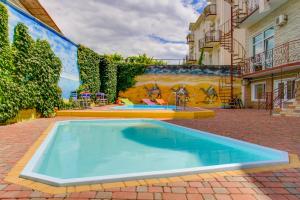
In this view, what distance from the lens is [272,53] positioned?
15523mm

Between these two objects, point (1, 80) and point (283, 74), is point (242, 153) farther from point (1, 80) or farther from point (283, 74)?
point (283, 74)

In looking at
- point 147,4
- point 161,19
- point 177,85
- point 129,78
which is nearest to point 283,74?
point 177,85

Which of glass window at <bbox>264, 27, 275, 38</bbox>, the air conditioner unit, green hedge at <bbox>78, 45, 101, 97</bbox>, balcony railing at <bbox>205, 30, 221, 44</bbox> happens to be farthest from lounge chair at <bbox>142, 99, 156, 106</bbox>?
balcony railing at <bbox>205, 30, 221, 44</bbox>

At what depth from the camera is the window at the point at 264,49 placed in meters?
16.2

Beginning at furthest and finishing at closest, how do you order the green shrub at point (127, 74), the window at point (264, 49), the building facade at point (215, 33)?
the building facade at point (215, 33)
the green shrub at point (127, 74)
the window at point (264, 49)

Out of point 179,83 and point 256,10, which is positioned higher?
point 256,10

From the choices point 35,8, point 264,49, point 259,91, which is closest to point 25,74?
point 264,49

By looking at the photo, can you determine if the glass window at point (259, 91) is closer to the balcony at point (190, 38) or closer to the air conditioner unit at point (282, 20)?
the air conditioner unit at point (282, 20)

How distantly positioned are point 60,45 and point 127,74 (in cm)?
877

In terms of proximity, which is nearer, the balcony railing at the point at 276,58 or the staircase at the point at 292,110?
the staircase at the point at 292,110

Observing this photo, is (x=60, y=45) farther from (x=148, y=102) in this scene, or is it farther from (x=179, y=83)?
(x=179, y=83)

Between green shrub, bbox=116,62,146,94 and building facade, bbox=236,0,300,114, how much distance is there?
7.81 meters

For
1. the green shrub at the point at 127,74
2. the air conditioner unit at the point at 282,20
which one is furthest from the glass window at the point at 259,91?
the green shrub at the point at 127,74

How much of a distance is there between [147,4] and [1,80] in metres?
17.4
